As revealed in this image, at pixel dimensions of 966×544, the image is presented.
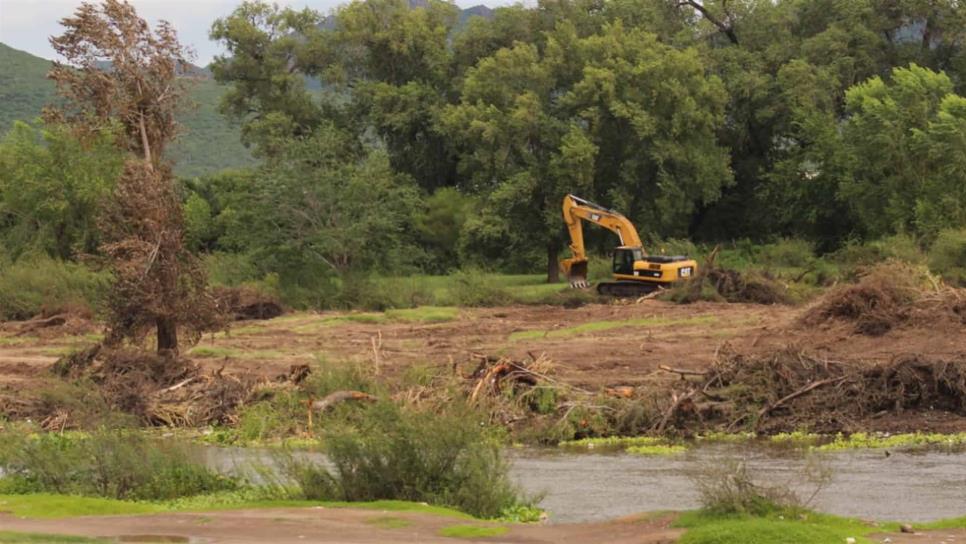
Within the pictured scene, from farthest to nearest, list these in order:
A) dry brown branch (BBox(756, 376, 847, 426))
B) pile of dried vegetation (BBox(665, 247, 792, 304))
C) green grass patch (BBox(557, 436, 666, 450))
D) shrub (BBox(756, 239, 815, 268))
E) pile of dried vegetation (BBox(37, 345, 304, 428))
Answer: shrub (BBox(756, 239, 815, 268)) → pile of dried vegetation (BBox(665, 247, 792, 304)) → pile of dried vegetation (BBox(37, 345, 304, 428)) → dry brown branch (BBox(756, 376, 847, 426)) → green grass patch (BBox(557, 436, 666, 450))

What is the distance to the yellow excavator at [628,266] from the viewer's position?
152 feet

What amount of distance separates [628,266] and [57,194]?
92.2 feet

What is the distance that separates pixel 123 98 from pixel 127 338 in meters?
5.06

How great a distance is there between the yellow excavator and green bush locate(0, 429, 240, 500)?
1130 inches

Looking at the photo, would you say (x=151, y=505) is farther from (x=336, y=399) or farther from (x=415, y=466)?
(x=336, y=399)

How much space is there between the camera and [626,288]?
4728 centimetres

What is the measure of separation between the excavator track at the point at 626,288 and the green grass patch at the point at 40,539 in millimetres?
33594


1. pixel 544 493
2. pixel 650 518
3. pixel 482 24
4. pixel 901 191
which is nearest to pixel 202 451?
pixel 544 493

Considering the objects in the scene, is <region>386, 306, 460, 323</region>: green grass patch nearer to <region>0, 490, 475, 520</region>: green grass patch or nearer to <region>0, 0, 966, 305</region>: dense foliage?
<region>0, 0, 966, 305</region>: dense foliage

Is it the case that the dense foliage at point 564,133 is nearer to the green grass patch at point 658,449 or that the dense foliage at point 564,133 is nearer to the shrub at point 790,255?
the shrub at point 790,255

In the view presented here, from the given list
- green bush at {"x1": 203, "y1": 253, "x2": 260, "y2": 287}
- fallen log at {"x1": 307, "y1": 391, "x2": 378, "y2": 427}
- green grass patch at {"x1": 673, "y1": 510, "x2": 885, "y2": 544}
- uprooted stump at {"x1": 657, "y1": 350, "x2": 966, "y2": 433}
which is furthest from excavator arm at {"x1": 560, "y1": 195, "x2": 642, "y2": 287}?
green grass patch at {"x1": 673, "y1": 510, "x2": 885, "y2": 544}

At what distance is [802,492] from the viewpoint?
19609 millimetres

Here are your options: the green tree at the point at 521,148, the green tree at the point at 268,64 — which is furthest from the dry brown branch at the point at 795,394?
the green tree at the point at 268,64

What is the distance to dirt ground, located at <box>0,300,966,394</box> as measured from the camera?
30703 millimetres
